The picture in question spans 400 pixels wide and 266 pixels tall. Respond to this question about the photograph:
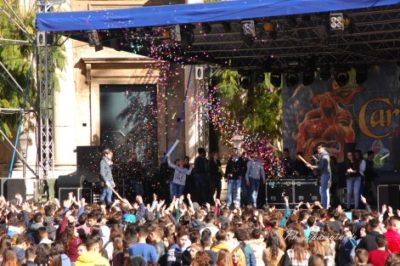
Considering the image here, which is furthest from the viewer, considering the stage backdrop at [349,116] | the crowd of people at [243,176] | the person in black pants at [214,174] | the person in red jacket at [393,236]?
the stage backdrop at [349,116]

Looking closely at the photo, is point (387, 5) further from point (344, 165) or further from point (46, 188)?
point (46, 188)

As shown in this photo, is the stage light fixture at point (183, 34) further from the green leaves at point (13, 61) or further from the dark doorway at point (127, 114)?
the dark doorway at point (127, 114)

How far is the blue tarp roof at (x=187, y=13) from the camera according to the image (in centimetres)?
2381

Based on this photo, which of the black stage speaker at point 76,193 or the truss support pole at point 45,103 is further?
the black stage speaker at point 76,193

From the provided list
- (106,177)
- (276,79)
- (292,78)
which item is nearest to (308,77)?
(292,78)

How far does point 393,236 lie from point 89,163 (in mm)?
16415

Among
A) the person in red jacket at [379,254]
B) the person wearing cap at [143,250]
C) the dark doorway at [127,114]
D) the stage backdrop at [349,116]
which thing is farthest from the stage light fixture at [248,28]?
the person in red jacket at [379,254]

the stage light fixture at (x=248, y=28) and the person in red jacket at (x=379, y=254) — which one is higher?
the stage light fixture at (x=248, y=28)

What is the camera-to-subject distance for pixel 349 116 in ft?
112

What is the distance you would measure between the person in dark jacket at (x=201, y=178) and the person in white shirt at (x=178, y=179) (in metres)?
0.26

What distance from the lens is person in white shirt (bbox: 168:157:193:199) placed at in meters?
29.8

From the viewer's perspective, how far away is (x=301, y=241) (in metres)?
13.6

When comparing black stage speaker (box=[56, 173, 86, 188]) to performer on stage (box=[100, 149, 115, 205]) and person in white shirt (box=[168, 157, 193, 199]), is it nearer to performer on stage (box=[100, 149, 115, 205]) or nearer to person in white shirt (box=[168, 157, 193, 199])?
performer on stage (box=[100, 149, 115, 205])

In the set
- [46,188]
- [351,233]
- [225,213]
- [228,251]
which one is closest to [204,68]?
[46,188]
